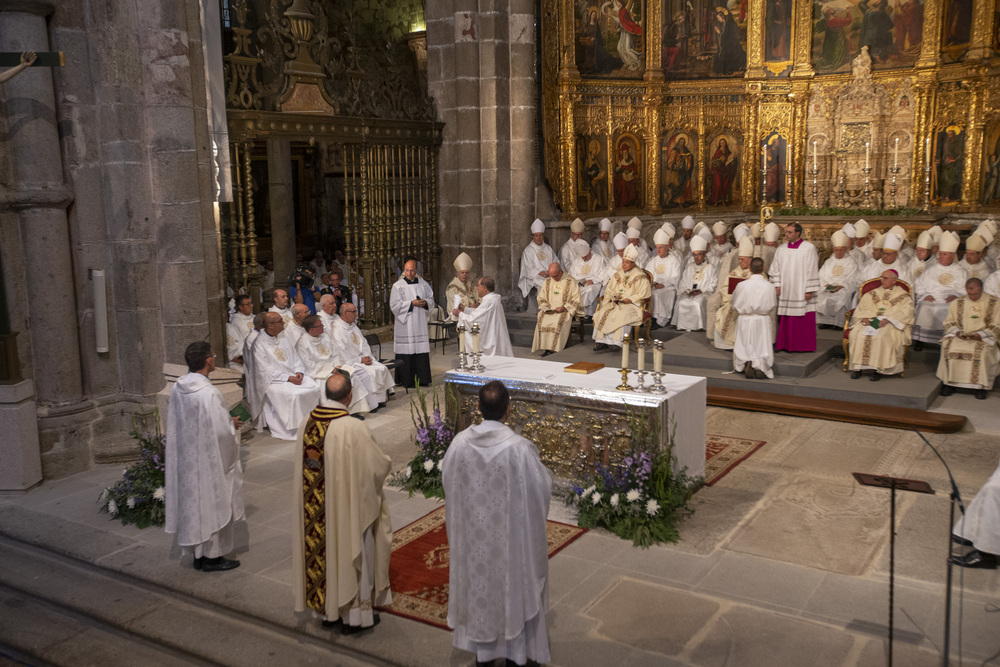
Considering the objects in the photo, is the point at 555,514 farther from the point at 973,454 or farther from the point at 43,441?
the point at 43,441

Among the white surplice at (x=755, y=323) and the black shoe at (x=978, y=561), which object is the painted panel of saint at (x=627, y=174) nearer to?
the white surplice at (x=755, y=323)

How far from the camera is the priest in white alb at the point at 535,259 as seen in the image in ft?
46.9

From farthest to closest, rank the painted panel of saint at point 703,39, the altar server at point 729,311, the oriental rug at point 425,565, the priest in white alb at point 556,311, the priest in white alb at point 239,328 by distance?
the painted panel of saint at point 703,39 < the priest in white alb at point 556,311 < the altar server at point 729,311 < the priest in white alb at point 239,328 < the oriental rug at point 425,565

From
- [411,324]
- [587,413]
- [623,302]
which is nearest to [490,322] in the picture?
[411,324]

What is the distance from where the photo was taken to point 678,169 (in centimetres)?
1673

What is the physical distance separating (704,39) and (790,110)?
2.03 metres

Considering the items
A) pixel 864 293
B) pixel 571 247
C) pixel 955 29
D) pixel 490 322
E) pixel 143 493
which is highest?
pixel 955 29

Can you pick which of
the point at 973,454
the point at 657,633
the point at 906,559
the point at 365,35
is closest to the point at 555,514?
the point at 657,633

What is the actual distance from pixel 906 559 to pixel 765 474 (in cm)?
184

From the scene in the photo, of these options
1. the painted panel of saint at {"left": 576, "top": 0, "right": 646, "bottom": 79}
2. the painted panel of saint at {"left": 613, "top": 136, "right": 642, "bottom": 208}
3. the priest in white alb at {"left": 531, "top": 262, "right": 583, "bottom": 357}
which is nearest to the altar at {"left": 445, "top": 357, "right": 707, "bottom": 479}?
the priest in white alb at {"left": 531, "top": 262, "right": 583, "bottom": 357}

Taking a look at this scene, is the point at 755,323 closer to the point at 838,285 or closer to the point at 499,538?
the point at 838,285

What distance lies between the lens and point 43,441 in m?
8.16

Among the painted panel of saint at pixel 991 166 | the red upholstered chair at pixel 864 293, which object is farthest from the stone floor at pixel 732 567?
the painted panel of saint at pixel 991 166

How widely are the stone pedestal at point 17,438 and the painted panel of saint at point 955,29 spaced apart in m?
14.6
